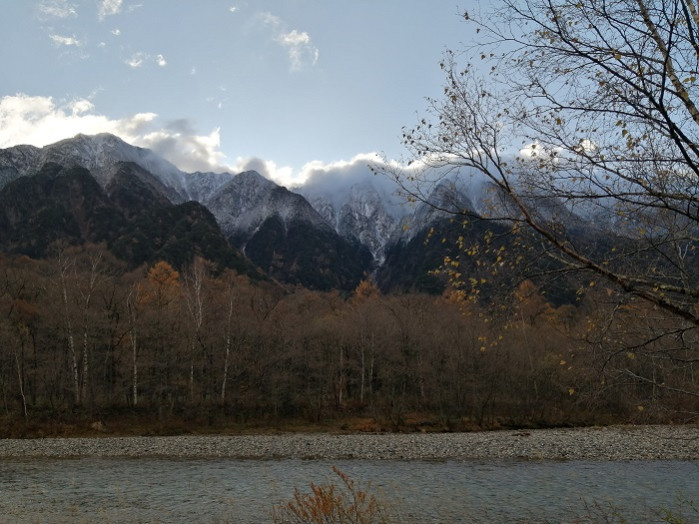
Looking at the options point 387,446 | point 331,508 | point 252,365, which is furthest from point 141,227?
point 331,508

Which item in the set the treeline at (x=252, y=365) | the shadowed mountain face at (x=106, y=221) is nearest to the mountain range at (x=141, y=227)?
the shadowed mountain face at (x=106, y=221)

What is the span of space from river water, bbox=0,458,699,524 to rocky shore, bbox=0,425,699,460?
2.22m

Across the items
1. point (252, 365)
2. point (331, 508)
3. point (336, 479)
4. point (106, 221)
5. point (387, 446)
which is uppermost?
point (106, 221)

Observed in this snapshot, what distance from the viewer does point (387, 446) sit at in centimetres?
3484

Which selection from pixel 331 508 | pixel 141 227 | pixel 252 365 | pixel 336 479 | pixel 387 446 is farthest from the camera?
pixel 141 227

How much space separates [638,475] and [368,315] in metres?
Answer: 38.2

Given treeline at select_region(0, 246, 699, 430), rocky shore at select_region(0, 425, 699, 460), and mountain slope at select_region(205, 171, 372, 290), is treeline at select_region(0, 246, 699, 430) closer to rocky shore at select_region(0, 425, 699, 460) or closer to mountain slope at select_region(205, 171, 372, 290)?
rocky shore at select_region(0, 425, 699, 460)

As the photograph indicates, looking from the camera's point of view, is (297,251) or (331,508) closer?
(331,508)

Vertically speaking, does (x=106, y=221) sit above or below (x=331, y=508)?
above

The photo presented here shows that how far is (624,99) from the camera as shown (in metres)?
5.87

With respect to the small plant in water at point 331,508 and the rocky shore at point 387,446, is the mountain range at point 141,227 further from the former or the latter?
the small plant in water at point 331,508

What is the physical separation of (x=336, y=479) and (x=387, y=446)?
37.7ft

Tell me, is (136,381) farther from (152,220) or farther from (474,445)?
(152,220)

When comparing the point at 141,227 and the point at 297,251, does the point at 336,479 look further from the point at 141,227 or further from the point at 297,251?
the point at 297,251
